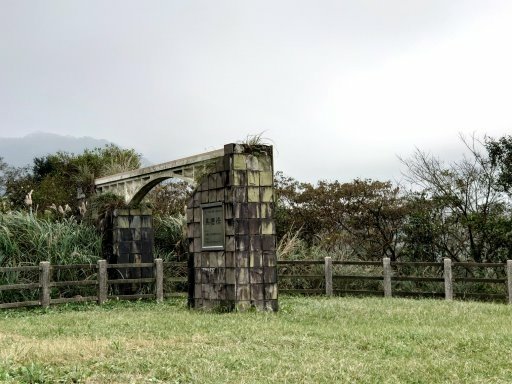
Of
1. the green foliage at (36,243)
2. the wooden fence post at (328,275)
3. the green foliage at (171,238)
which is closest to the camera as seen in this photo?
the green foliage at (36,243)

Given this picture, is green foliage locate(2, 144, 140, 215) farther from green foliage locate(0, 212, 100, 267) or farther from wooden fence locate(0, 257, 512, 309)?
wooden fence locate(0, 257, 512, 309)

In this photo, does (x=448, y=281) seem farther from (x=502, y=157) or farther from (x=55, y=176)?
(x=55, y=176)

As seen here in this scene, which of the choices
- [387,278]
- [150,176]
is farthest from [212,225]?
[387,278]

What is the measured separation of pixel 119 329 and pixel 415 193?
15167 mm

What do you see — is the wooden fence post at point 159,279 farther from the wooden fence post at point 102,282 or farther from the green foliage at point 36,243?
the green foliage at point 36,243

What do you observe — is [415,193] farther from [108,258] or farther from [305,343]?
[305,343]

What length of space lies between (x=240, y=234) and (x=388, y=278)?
6.08 meters

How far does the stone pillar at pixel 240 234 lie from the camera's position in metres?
14.2

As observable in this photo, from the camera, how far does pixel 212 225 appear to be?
1484cm

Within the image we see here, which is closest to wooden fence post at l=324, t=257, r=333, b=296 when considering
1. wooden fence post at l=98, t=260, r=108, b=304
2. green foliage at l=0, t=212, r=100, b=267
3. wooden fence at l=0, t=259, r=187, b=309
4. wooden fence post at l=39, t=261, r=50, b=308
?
wooden fence at l=0, t=259, r=187, b=309

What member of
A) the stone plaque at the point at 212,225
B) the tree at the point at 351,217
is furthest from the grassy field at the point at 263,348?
the tree at the point at 351,217

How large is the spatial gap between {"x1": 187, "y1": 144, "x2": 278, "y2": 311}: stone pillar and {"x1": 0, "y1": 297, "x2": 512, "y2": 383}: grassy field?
3.43 feet

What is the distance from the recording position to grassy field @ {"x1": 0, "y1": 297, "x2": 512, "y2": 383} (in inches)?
290

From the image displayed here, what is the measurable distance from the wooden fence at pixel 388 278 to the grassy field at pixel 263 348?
4461mm
